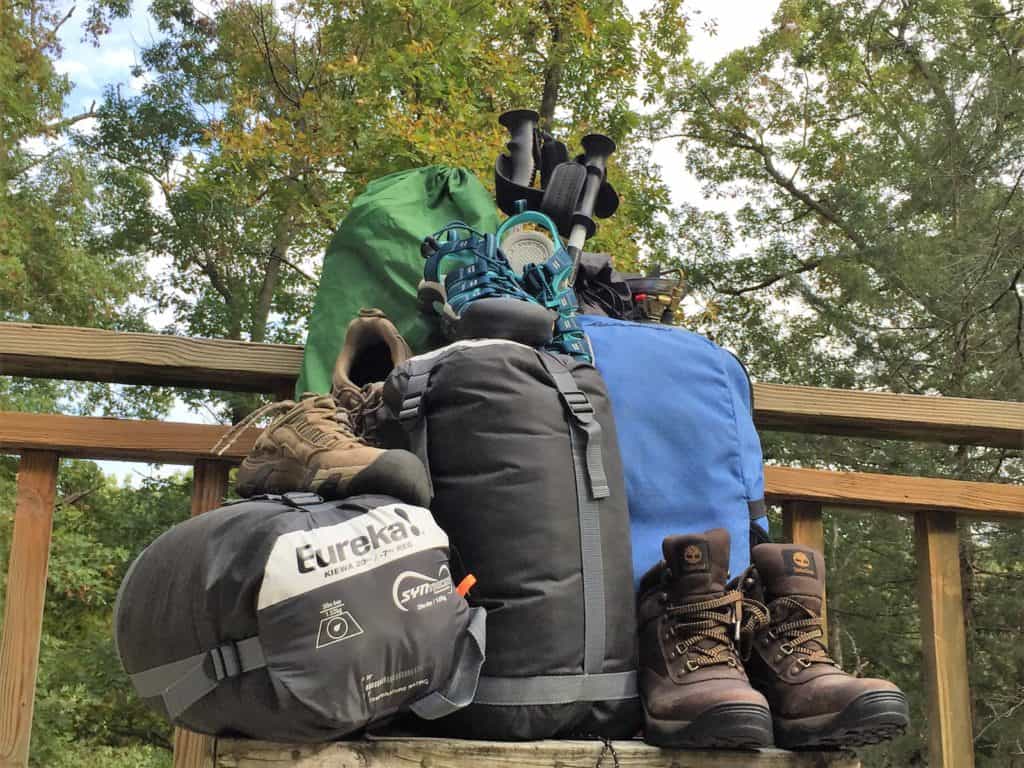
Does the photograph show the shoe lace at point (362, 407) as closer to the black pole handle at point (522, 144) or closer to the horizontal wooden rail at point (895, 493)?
the black pole handle at point (522, 144)

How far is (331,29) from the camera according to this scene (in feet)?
31.5

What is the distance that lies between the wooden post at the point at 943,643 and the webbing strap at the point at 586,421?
106 cm

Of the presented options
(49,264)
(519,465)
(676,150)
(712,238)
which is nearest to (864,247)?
(712,238)

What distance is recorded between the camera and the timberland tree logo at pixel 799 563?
54.5 inches

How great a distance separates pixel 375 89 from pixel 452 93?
1.09 m

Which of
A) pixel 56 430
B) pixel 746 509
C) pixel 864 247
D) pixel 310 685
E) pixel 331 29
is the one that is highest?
pixel 331 29

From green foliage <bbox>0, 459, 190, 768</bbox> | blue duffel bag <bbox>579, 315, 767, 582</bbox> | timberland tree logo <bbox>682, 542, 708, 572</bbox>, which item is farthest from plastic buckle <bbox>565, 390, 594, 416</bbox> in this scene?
green foliage <bbox>0, 459, 190, 768</bbox>

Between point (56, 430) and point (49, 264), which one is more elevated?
point (49, 264)

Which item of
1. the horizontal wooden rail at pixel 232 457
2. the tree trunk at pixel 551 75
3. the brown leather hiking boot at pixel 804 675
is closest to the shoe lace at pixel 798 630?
the brown leather hiking boot at pixel 804 675

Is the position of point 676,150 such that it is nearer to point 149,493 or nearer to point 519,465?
point 149,493

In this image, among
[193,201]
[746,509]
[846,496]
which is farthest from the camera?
[193,201]

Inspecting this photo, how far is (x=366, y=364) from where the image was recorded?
1696 mm

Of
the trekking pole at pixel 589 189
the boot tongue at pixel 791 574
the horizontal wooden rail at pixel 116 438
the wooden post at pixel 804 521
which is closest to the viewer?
the boot tongue at pixel 791 574

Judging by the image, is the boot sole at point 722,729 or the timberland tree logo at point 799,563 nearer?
the boot sole at point 722,729
